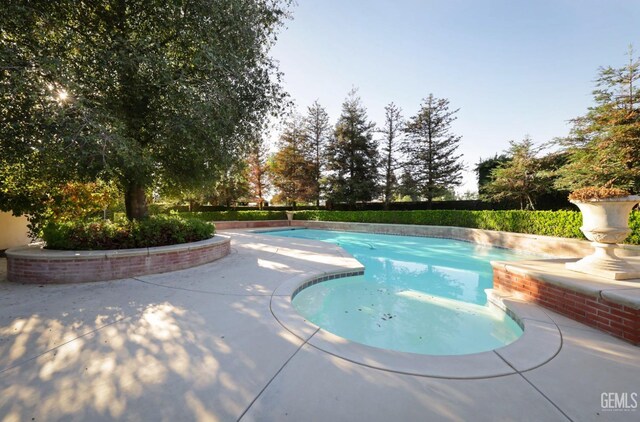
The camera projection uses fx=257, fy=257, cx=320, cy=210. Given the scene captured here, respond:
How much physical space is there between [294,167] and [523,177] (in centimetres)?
1530

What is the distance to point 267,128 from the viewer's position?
25.1 ft

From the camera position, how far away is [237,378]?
205 centimetres

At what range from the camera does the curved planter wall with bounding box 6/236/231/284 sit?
4.56 metres

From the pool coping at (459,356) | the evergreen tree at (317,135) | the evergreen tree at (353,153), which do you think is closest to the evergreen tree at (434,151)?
the evergreen tree at (353,153)

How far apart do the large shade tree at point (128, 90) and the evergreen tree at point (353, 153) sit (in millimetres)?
13589

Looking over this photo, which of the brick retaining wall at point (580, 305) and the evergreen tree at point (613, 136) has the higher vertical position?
Result: the evergreen tree at point (613, 136)

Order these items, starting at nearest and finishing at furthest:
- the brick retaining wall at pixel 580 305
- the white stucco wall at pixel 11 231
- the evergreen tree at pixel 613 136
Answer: the brick retaining wall at pixel 580 305
the white stucco wall at pixel 11 231
the evergreen tree at pixel 613 136

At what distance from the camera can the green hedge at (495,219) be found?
27.7 feet

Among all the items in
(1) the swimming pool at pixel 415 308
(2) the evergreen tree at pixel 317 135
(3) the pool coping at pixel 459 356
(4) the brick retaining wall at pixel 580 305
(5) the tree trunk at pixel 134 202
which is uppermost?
(2) the evergreen tree at pixel 317 135

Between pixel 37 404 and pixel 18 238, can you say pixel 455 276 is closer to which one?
pixel 37 404

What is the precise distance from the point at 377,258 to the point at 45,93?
29.0 feet

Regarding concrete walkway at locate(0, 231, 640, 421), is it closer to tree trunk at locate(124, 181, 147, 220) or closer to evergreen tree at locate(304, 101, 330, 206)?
tree trunk at locate(124, 181, 147, 220)

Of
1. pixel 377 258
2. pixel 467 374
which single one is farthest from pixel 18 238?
pixel 467 374

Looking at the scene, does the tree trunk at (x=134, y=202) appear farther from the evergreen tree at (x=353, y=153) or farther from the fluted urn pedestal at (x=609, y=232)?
the evergreen tree at (x=353, y=153)
